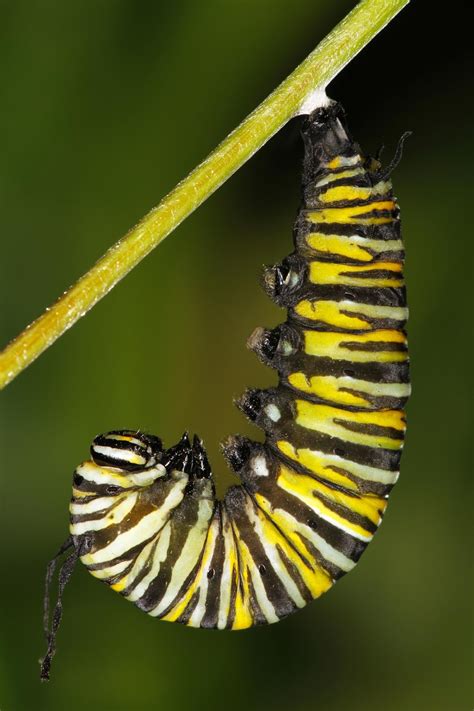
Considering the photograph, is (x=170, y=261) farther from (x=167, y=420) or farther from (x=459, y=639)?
(x=459, y=639)

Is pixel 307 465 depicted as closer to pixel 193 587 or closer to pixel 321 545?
pixel 321 545

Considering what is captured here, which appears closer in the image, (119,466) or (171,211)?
(171,211)

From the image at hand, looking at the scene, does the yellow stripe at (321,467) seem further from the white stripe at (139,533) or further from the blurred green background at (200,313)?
the blurred green background at (200,313)

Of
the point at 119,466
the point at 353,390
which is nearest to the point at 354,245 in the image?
the point at 353,390

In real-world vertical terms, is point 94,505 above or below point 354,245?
below

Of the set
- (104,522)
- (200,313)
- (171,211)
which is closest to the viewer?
(171,211)

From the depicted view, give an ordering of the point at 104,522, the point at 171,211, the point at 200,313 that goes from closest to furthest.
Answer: the point at 171,211
the point at 104,522
the point at 200,313
